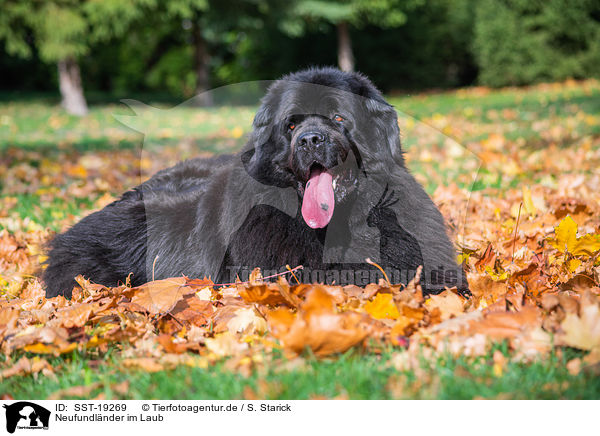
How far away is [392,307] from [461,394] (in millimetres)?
627

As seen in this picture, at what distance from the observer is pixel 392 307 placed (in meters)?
2.46

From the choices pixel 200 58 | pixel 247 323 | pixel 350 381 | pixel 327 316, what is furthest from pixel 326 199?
pixel 200 58

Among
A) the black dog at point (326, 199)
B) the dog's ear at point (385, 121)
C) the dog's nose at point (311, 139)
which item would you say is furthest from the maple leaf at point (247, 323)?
the dog's ear at point (385, 121)

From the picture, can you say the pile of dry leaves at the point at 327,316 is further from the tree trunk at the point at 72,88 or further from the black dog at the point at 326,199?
the tree trunk at the point at 72,88

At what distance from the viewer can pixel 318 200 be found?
288cm

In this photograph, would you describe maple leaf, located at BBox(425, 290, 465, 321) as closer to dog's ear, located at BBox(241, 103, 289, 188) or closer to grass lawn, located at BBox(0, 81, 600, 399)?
grass lawn, located at BBox(0, 81, 600, 399)

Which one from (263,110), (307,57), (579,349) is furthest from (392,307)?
(307,57)

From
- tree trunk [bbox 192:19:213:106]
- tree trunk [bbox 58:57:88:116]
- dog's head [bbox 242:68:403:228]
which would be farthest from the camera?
tree trunk [bbox 192:19:213:106]

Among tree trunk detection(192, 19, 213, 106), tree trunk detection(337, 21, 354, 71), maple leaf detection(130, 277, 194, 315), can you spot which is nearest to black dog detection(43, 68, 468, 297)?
maple leaf detection(130, 277, 194, 315)

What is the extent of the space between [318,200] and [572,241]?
1507 millimetres

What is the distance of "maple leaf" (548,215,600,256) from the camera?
3.04 metres
